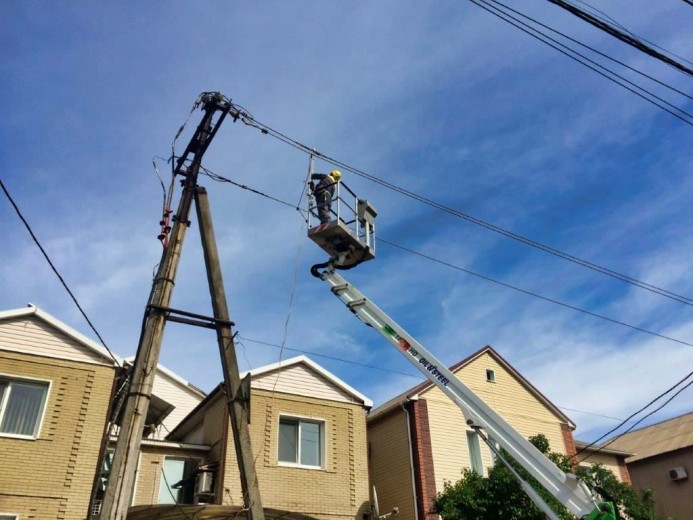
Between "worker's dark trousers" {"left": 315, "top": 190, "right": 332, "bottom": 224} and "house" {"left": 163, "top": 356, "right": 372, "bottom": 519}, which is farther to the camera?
"house" {"left": 163, "top": 356, "right": 372, "bottom": 519}

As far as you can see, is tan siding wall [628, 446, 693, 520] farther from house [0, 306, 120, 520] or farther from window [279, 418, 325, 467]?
house [0, 306, 120, 520]

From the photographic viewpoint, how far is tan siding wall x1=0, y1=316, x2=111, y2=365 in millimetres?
14078

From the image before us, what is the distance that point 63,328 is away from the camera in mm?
14586

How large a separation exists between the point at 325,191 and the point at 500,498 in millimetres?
9234

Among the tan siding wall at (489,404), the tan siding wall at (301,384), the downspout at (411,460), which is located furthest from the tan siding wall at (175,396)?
the tan siding wall at (489,404)

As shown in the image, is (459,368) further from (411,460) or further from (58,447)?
(58,447)

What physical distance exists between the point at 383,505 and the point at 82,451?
9.18 metres

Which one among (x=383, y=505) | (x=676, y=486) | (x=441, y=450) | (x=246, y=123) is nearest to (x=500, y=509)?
(x=441, y=450)

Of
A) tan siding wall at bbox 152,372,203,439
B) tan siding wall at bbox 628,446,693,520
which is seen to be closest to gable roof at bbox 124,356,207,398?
tan siding wall at bbox 152,372,203,439

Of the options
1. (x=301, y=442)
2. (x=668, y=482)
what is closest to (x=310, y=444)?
(x=301, y=442)

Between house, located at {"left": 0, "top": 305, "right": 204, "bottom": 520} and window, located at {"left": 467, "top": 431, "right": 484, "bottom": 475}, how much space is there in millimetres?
10891

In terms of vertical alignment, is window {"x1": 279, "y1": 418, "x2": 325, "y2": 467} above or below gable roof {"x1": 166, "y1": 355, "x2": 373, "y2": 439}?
below

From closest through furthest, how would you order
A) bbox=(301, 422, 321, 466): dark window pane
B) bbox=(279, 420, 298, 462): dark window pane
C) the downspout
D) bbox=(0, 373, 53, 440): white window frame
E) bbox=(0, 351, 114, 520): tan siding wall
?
bbox=(0, 351, 114, 520): tan siding wall
bbox=(0, 373, 53, 440): white window frame
bbox=(279, 420, 298, 462): dark window pane
bbox=(301, 422, 321, 466): dark window pane
the downspout

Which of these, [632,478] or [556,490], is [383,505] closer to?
[556,490]
